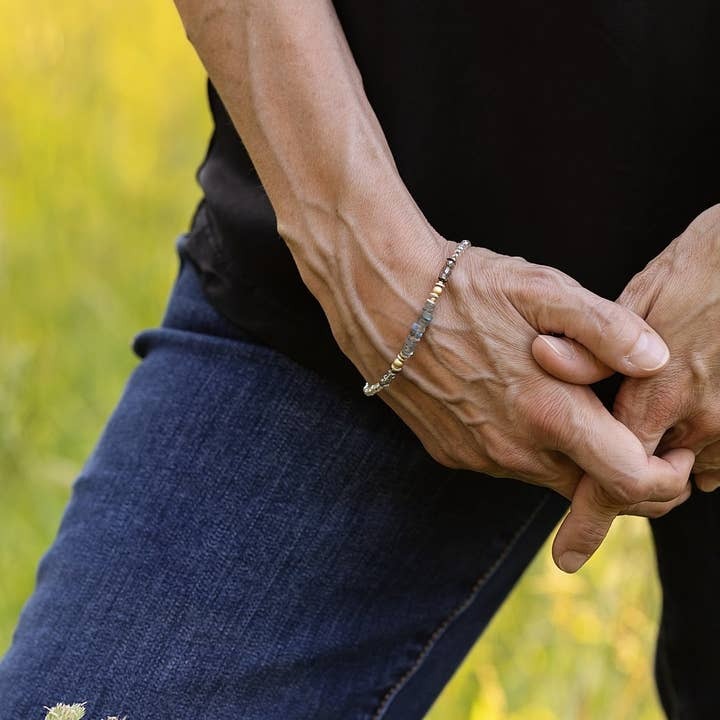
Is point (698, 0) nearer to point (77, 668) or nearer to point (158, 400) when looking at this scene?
point (158, 400)

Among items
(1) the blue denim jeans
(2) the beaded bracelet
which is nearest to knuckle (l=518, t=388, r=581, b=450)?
(2) the beaded bracelet

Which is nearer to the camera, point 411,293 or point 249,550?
point 411,293

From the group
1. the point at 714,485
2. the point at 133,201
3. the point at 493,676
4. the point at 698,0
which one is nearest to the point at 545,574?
the point at 493,676

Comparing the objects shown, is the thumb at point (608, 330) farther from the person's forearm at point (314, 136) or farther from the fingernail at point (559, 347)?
the person's forearm at point (314, 136)

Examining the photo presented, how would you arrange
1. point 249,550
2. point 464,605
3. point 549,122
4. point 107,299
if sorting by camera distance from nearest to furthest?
point 549,122 < point 249,550 < point 464,605 < point 107,299

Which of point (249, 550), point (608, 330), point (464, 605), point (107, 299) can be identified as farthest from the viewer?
point (107, 299)

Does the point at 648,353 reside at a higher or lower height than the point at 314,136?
lower

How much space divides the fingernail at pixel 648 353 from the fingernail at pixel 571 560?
0.24 m

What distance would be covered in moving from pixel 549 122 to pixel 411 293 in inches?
9.3

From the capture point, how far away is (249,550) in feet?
4.40

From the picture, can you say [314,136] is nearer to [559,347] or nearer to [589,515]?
[559,347]

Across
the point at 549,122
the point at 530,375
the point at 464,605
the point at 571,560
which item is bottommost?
the point at 464,605

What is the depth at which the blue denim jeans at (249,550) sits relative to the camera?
127cm

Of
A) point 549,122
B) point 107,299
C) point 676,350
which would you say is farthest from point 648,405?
point 107,299
